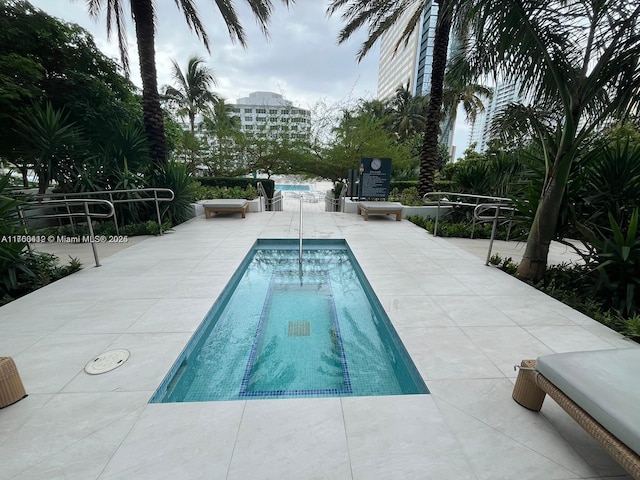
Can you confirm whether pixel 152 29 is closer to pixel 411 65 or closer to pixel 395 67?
pixel 411 65

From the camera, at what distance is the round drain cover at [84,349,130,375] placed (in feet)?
7.06

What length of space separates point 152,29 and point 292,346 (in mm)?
8305

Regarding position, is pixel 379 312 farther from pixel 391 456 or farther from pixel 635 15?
pixel 635 15

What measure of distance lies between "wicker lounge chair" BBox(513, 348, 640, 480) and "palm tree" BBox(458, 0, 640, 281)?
2.80 metres

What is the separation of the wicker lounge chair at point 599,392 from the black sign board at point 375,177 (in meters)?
7.66

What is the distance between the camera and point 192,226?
7297 mm

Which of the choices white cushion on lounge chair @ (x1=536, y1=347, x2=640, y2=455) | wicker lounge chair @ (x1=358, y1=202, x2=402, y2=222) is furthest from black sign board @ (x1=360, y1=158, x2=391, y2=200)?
white cushion on lounge chair @ (x1=536, y1=347, x2=640, y2=455)

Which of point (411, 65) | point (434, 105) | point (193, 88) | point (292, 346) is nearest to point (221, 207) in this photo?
point (292, 346)

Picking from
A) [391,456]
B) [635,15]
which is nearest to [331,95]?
[635,15]

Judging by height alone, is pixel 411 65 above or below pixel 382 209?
above

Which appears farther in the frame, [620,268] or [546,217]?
[546,217]

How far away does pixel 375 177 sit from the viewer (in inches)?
356

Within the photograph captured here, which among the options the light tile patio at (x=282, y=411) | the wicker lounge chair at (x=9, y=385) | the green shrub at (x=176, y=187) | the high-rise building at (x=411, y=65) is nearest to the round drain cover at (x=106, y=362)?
the light tile patio at (x=282, y=411)

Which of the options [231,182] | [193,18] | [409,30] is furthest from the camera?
[231,182]
